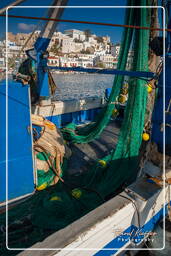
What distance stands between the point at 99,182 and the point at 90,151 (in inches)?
84.6

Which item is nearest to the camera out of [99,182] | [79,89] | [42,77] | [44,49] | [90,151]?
[99,182]

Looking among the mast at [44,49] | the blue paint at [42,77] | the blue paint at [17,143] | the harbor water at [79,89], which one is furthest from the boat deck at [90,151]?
the harbor water at [79,89]

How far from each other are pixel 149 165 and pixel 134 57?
9.23ft

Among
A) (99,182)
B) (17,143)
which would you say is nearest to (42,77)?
(17,143)

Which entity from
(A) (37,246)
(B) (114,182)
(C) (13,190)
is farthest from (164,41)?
(C) (13,190)

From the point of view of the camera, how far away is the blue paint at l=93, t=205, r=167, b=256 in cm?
231

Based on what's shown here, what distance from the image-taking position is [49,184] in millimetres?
4453

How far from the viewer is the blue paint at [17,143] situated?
3652 mm

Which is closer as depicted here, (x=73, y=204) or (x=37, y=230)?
(x=37, y=230)

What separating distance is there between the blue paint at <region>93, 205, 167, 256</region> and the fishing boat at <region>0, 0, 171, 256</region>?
0.05 ft

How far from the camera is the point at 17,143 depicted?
12.7 feet

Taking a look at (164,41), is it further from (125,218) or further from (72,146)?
(72,146)

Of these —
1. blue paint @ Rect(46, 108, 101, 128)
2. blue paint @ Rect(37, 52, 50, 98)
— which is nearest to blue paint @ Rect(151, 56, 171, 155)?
blue paint @ Rect(46, 108, 101, 128)

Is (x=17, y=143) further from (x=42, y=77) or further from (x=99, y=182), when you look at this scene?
(x=42, y=77)
